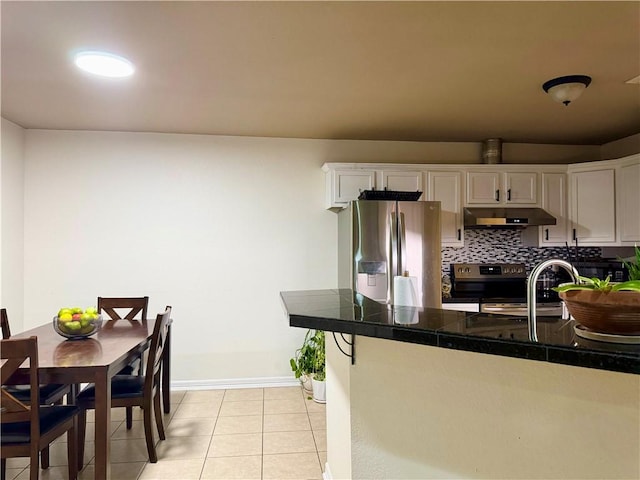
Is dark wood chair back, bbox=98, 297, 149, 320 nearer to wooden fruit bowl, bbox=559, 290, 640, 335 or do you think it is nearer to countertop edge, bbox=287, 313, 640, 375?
countertop edge, bbox=287, 313, 640, 375

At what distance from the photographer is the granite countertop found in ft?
3.18

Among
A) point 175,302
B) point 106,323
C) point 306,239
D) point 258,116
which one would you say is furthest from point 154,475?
point 258,116

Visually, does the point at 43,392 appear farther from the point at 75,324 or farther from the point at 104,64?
the point at 104,64

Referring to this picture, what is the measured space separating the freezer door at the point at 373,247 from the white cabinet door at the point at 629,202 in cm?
211

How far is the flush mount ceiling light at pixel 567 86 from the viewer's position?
262 centimetres

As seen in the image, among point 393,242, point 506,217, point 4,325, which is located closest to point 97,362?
point 4,325

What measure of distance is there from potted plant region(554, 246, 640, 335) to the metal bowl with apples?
2.63 meters

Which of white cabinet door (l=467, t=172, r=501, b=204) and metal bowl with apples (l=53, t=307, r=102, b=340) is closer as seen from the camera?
metal bowl with apples (l=53, t=307, r=102, b=340)

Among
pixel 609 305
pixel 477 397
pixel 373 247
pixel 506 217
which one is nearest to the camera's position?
pixel 609 305

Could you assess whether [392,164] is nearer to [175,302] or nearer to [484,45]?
[484,45]

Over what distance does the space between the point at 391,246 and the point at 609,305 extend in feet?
8.22

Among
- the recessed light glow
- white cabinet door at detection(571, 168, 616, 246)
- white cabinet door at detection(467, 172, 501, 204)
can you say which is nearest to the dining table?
the recessed light glow

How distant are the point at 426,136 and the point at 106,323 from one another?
3294mm

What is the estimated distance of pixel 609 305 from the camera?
1.04m
